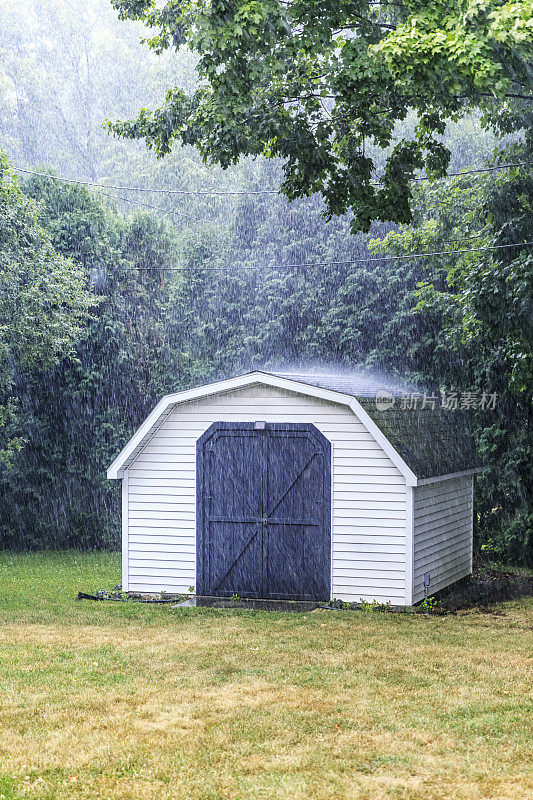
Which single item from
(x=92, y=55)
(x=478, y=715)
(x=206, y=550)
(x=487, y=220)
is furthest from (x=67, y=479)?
(x=92, y=55)

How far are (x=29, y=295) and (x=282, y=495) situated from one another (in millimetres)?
7281

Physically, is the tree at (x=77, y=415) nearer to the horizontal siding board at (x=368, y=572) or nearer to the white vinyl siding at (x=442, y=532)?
the white vinyl siding at (x=442, y=532)

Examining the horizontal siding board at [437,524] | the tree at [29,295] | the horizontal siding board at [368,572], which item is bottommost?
the horizontal siding board at [368,572]

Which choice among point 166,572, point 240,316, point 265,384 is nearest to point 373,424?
point 265,384

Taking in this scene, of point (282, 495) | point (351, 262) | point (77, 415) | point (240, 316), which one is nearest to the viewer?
point (282, 495)

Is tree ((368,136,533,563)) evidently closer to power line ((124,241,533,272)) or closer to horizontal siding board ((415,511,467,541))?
power line ((124,241,533,272))

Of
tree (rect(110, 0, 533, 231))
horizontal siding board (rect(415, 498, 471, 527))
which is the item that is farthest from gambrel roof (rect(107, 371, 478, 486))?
tree (rect(110, 0, 533, 231))

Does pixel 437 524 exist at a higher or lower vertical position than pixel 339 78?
lower

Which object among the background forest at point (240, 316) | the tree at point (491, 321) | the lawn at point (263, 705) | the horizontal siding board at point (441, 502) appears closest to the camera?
the lawn at point (263, 705)

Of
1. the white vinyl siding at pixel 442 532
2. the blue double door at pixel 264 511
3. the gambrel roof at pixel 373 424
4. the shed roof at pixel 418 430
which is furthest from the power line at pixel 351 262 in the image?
the blue double door at pixel 264 511

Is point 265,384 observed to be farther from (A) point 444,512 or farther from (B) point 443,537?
(B) point 443,537

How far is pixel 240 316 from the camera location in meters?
26.3

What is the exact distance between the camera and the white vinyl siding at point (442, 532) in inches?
493

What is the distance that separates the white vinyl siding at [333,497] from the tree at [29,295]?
5.44 m
